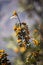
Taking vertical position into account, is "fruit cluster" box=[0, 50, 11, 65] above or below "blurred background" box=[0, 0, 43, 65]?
below

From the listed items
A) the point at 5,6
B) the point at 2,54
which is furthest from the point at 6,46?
the point at 5,6

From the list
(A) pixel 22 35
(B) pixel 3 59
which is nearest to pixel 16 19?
(A) pixel 22 35

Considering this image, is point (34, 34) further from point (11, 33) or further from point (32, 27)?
point (11, 33)

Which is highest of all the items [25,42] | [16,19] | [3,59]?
[16,19]

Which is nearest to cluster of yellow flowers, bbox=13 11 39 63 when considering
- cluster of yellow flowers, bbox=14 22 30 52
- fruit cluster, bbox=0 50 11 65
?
cluster of yellow flowers, bbox=14 22 30 52

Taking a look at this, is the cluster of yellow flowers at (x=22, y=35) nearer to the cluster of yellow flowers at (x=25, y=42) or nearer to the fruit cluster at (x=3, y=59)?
the cluster of yellow flowers at (x=25, y=42)

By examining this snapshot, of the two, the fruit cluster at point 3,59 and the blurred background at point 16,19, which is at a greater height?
the blurred background at point 16,19

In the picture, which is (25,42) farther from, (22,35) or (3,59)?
(3,59)

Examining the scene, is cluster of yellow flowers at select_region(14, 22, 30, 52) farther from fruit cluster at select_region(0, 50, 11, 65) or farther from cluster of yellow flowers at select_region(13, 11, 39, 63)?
fruit cluster at select_region(0, 50, 11, 65)

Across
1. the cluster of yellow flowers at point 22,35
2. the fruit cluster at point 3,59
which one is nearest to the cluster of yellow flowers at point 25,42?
the cluster of yellow flowers at point 22,35
